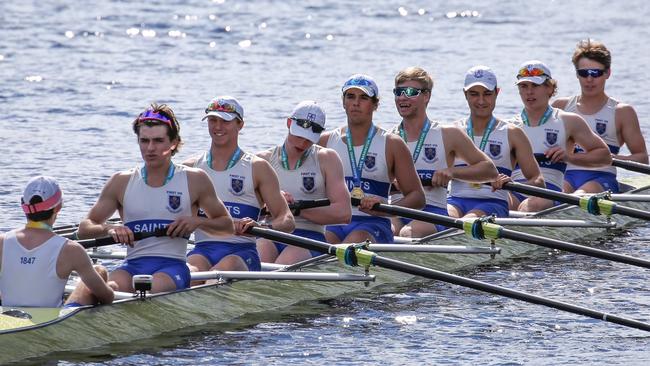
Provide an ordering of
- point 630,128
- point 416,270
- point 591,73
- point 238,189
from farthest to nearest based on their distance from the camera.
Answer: point 630,128, point 591,73, point 238,189, point 416,270

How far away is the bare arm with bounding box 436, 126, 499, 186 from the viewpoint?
14773mm

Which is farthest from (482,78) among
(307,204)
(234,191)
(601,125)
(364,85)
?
(234,191)

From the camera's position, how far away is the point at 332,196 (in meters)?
13.3

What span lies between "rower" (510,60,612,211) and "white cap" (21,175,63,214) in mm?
7080

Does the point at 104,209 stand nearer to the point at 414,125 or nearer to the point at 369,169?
the point at 369,169

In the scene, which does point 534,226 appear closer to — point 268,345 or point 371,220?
point 371,220

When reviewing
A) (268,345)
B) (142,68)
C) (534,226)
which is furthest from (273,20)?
(268,345)

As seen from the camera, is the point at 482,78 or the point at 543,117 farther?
the point at 543,117

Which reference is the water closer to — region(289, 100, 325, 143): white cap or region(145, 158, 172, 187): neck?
region(145, 158, 172, 187): neck

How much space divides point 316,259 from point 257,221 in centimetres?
78

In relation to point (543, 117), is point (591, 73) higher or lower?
higher

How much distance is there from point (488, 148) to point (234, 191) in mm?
3743

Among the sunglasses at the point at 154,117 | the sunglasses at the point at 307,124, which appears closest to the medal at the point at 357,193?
the sunglasses at the point at 307,124

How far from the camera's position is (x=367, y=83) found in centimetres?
1371
